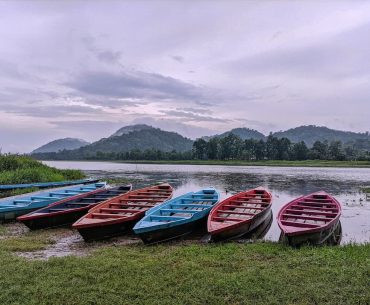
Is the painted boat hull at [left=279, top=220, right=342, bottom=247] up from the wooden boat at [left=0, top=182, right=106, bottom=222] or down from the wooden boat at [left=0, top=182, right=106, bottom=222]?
down

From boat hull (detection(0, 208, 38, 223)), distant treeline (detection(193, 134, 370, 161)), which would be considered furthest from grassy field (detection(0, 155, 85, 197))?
distant treeline (detection(193, 134, 370, 161))

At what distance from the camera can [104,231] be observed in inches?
385

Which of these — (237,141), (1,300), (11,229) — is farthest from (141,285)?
(237,141)

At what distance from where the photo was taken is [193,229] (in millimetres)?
10766

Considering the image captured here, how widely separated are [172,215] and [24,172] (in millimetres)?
13908

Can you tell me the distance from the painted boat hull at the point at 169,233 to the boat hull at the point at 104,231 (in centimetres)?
122

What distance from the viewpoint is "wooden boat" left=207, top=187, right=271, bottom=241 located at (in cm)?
935

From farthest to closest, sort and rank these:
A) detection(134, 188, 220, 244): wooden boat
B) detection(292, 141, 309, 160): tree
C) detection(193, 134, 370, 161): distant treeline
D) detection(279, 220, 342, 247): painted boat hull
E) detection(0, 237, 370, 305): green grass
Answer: detection(292, 141, 309, 160): tree → detection(193, 134, 370, 161): distant treeline → detection(134, 188, 220, 244): wooden boat → detection(279, 220, 342, 247): painted boat hull → detection(0, 237, 370, 305): green grass

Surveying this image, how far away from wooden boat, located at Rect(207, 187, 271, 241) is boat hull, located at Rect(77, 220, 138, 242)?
243 cm

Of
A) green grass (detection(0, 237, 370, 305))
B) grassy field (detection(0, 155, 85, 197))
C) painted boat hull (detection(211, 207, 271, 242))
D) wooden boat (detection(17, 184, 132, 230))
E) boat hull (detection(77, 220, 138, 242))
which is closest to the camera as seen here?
green grass (detection(0, 237, 370, 305))

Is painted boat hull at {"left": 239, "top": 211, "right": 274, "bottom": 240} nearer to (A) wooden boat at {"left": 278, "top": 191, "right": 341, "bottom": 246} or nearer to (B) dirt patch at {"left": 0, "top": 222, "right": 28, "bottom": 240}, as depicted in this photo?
(A) wooden boat at {"left": 278, "top": 191, "right": 341, "bottom": 246}

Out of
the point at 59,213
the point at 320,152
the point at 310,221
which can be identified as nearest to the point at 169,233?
the point at 59,213

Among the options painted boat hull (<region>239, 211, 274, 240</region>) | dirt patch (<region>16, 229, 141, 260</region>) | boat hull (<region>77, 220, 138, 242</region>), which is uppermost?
boat hull (<region>77, 220, 138, 242</region>)

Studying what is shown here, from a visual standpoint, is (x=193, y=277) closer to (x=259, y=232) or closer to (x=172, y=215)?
(x=172, y=215)
